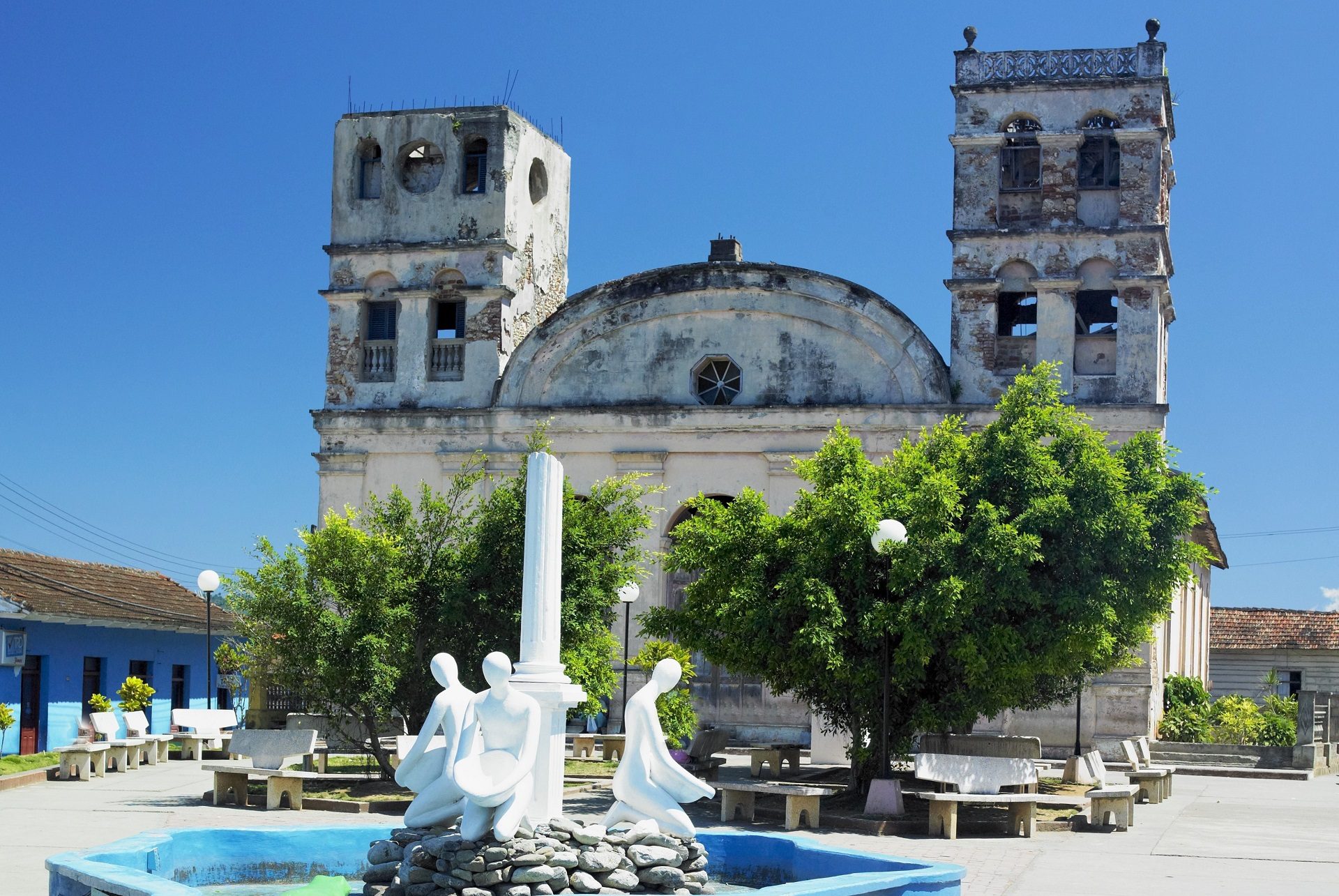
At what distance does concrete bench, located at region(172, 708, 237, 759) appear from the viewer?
86.1ft

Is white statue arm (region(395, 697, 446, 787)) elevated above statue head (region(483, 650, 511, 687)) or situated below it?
below

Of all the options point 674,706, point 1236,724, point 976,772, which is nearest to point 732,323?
point 674,706

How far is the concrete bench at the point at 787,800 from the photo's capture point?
17.2m

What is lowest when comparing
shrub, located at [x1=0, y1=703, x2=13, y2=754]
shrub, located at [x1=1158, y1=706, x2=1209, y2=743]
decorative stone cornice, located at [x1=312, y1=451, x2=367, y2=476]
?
shrub, located at [x1=1158, y1=706, x2=1209, y2=743]

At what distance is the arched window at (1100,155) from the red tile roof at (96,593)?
1914 centimetres

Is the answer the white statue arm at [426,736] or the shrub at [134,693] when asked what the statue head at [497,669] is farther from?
the shrub at [134,693]

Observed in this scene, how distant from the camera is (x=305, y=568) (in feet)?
66.5

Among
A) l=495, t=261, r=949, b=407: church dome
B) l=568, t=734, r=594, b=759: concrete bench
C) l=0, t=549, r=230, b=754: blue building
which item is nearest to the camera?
l=568, t=734, r=594, b=759: concrete bench

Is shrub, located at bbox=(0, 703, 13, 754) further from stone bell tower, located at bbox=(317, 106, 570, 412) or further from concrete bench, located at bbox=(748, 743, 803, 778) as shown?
concrete bench, located at bbox=(748, 743, 803, 778)

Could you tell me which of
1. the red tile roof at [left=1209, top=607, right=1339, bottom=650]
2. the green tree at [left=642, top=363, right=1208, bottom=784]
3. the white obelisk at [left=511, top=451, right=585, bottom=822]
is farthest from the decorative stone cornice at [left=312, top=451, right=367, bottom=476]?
the red tile roof at [left=1209, top=607, right=1339, bottom=650]

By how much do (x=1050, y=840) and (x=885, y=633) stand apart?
3.16m

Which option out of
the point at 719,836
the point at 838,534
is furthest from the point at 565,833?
the point at 838,534

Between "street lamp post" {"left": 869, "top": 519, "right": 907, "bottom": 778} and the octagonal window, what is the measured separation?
11.3m

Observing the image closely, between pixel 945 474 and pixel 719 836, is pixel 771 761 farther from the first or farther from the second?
pixel 719 836
